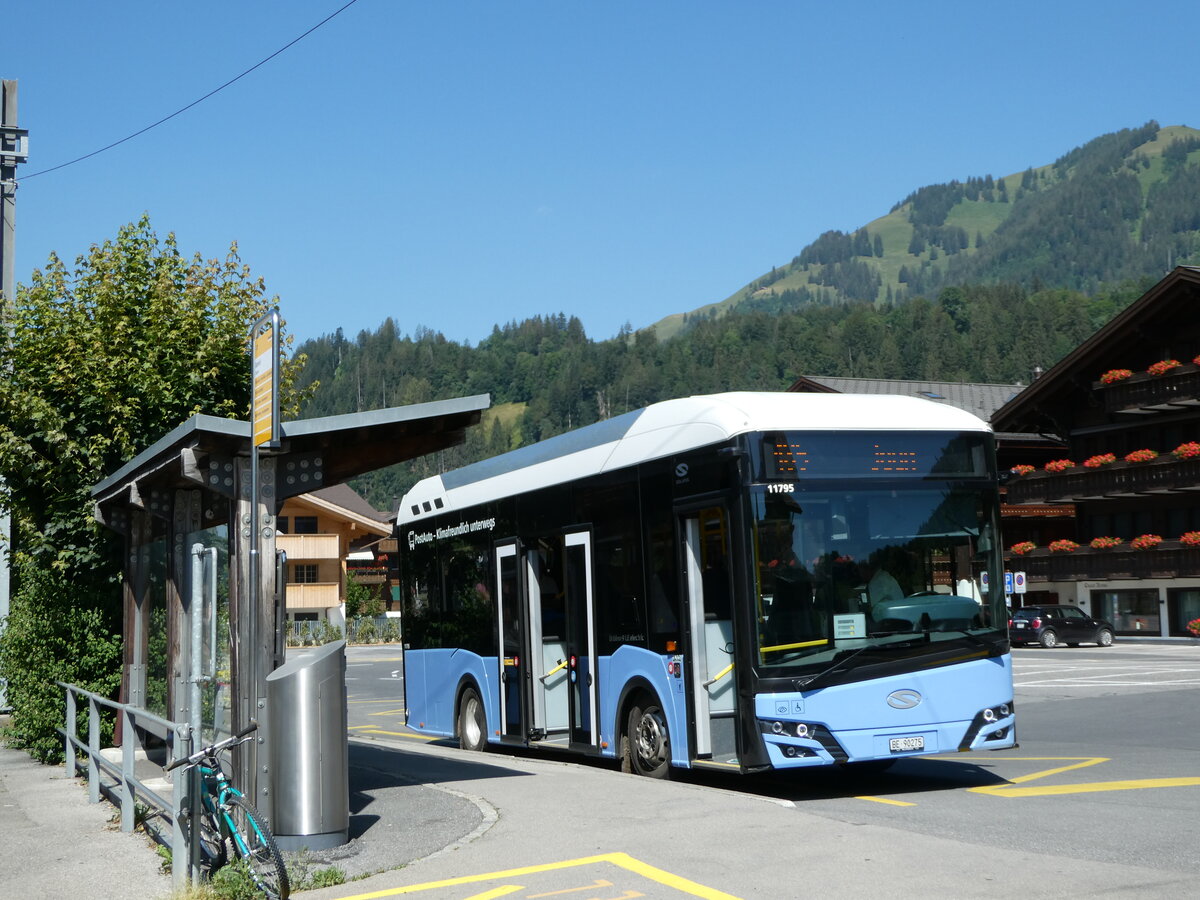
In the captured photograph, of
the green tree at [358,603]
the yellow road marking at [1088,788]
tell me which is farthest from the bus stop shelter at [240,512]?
the green tree at [358,603]

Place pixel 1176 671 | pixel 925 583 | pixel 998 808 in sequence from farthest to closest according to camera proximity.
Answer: pixel 1176 671 → pixel 925 583 → pixel 998 808

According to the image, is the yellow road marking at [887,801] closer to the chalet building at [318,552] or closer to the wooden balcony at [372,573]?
the chalet building at [318,552]

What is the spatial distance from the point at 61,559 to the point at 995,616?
10.8m

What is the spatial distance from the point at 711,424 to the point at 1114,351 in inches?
1956

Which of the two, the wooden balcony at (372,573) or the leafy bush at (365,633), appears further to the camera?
the wooden balcony at (372,573)

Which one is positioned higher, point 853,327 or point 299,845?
point 853,327

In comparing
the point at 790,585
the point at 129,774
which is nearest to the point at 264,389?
the point at 129,774

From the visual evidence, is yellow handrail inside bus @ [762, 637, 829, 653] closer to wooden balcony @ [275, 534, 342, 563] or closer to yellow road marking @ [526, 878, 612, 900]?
yellow road marking @ [526, 878, 612, 900]

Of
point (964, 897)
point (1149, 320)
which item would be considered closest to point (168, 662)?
point (964, 897)

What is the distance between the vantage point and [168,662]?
13.9 meters

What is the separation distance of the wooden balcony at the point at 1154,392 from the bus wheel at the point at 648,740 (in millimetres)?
44962

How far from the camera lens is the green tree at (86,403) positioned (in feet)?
52.8

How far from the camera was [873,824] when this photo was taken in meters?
9.54

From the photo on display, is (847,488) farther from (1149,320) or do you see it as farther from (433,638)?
(1149,320)
